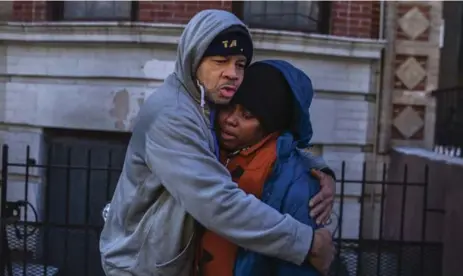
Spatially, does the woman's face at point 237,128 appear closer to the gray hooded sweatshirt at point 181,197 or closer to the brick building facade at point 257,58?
the gray hooded sweatshirt at point 181,197

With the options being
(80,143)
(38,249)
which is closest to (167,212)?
(38,249)

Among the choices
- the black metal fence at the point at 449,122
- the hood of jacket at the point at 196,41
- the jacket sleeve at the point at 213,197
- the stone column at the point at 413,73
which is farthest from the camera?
the stone column at the point at 413,73

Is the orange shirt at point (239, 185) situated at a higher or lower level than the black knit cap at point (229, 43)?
lower

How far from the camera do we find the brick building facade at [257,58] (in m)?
6.05

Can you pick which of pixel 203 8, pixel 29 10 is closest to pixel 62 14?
Answer: pixel 29 10

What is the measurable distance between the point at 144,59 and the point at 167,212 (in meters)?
4.14

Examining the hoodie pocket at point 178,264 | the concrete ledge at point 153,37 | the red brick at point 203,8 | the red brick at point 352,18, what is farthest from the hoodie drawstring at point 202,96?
the red brick at point 352,18

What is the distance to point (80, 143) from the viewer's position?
21.0ft

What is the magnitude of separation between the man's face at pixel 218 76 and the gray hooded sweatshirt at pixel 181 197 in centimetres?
3

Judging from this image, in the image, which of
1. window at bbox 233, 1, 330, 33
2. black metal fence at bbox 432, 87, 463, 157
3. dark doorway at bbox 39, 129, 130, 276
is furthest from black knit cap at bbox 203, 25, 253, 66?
window at bbox 233, 1, 330, 33

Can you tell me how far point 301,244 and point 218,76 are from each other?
1.93ft

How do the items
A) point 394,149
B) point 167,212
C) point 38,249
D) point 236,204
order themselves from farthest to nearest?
point 394,149 < point 38,249 < point 167,212 < point 236,204

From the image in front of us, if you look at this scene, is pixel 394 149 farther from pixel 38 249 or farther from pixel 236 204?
pixel 236 204

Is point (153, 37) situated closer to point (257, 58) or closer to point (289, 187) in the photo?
point (257, 58)
